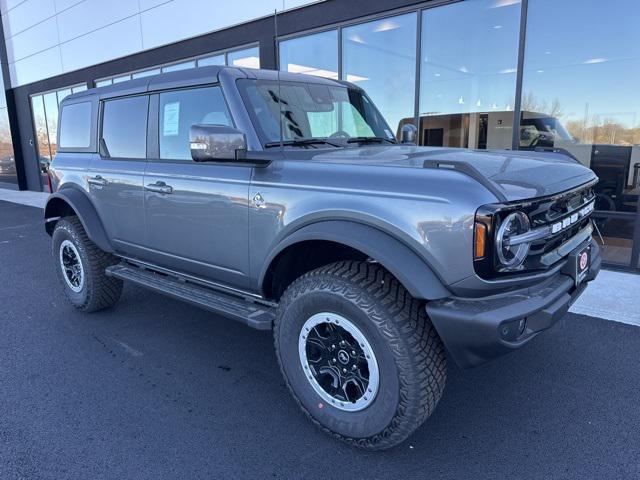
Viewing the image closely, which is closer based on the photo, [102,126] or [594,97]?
[102,126]

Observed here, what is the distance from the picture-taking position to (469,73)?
7.01m

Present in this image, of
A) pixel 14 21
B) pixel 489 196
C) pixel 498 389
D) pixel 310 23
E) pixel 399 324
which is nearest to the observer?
pixel 489 196

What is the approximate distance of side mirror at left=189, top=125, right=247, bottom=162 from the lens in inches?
101

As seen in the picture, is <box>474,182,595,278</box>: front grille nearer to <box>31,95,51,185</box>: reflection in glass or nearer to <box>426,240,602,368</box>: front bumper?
<box>426,240,602,368</box>: front bumper

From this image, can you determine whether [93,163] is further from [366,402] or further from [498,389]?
[498,389]

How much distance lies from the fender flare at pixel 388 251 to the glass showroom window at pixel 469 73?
5.04m

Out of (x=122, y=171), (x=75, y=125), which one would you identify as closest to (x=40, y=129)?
(x=75, y=125)

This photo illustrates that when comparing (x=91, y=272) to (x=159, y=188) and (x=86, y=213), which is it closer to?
(x=86, y=213)

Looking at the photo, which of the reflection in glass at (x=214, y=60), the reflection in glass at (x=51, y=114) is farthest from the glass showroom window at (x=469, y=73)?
the reflection in glass at (x=51, y=114)

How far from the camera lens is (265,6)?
8383 millimetres

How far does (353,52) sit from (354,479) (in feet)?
23.2

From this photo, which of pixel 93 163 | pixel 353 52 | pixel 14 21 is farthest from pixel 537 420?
pixel 14 21

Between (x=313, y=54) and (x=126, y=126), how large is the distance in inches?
206

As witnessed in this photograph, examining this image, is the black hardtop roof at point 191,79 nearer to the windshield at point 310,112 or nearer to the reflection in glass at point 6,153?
the windshield at point 310,112
